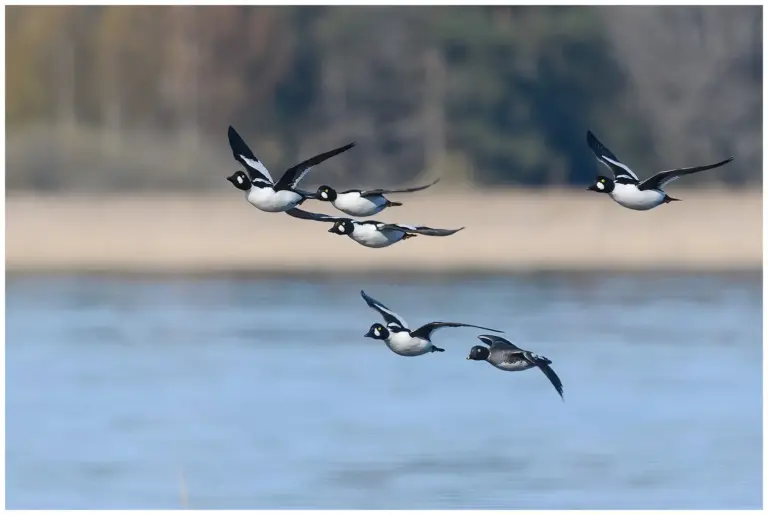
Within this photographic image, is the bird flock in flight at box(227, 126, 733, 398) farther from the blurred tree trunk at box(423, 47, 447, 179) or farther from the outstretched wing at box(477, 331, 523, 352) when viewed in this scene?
the blurred tree trunk at box(423, 47, 447, 179)

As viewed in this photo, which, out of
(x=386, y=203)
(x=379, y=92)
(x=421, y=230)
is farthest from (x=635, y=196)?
(x=379, y=92)

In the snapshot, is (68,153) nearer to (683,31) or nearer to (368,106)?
(368,106)

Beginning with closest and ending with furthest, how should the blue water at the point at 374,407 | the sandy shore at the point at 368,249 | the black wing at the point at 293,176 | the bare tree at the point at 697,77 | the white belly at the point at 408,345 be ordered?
the black wing at the point at 293,176, the white belly at the point at 408,345, the blue water at the point at 374,407, the sandy shore at the point at 368,249, the bare tree at the point at 697,77

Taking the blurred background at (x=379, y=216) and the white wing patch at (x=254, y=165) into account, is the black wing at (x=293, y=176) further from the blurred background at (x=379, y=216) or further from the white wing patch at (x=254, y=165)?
the blurred background at (x=379, y=216)

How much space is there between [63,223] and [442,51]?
15.1ft

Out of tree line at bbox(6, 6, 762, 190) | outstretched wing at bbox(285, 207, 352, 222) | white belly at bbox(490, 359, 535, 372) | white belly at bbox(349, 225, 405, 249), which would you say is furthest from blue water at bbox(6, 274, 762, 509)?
tree line at bbox(6, 6, 762, 190)

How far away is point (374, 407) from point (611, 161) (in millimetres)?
2821

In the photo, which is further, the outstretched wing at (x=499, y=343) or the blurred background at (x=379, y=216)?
the blurred background at (x=379, y=216)

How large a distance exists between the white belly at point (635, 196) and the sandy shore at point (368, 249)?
9.84 meters

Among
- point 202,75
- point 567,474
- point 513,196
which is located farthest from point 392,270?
point 567,474

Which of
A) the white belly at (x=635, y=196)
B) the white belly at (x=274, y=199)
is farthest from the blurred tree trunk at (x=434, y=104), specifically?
the white belly at (x=274, y=199)

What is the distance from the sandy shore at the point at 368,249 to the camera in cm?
1800

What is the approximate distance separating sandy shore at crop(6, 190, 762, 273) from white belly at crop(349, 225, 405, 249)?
9921mm

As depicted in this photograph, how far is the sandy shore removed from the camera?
1800 cm
